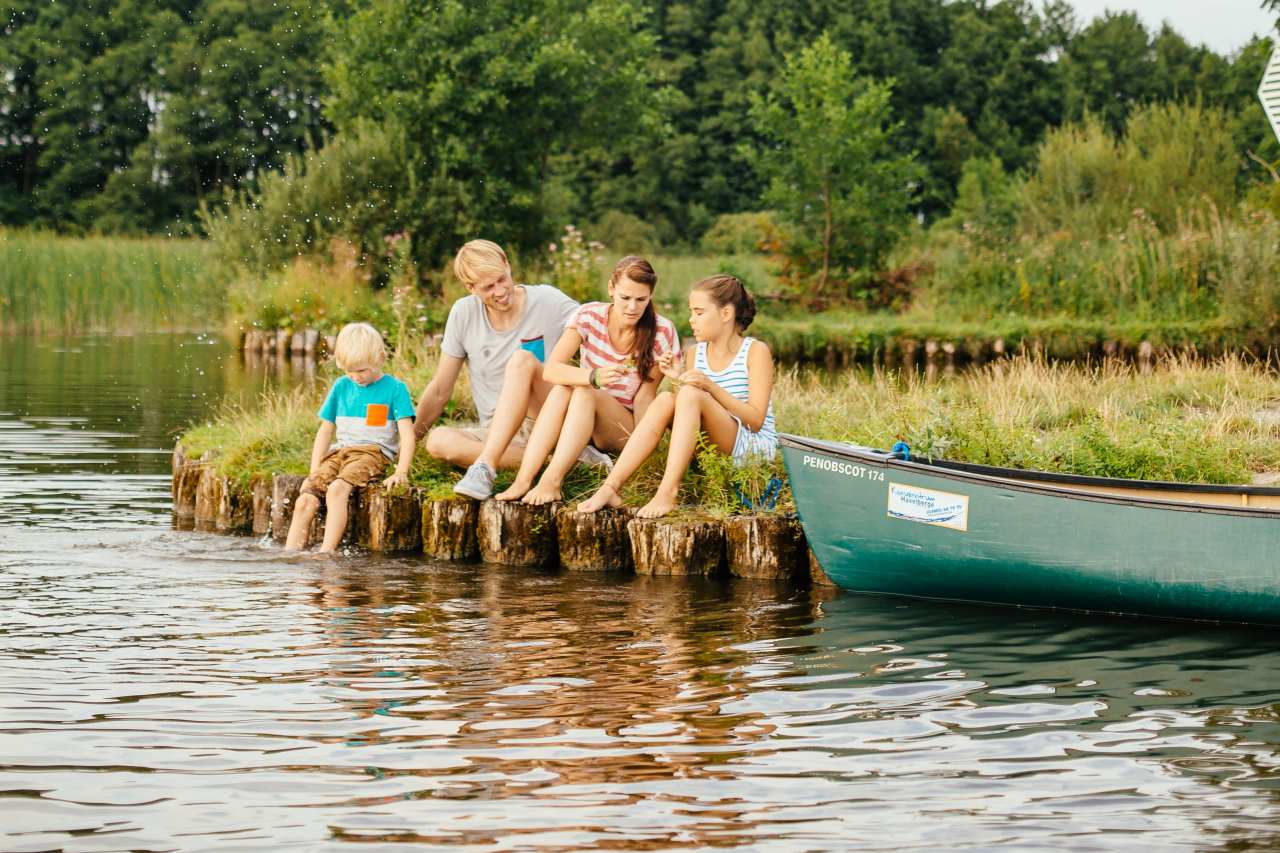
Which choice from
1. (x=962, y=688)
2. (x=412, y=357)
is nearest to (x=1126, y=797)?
(x=962, y=688)

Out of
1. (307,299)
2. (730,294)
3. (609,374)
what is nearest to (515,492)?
(609,374)

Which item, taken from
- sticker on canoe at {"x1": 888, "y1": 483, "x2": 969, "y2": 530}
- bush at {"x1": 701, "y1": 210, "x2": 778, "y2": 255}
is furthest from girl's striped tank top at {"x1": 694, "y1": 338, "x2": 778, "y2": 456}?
bush at {"x1": 701, "y1": 210, "x2": 778, "y2": 255}

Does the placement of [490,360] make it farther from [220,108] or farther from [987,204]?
[220,108]

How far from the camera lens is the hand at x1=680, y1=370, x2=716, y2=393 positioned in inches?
309

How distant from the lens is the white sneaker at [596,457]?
342 inches

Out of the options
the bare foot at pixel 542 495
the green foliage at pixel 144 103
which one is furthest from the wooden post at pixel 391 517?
the green foliage at pixel 144 103

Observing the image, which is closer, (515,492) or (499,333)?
(515,492)

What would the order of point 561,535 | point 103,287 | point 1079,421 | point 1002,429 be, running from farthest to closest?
point 103,287 < point 1079,421 < point 1002,429 < point 561,535

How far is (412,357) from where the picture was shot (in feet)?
44.7

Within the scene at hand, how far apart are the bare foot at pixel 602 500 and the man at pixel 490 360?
0.57m

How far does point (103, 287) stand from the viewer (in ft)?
90.8

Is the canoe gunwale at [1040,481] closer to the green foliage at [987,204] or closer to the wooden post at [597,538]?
the wooden post at [597,538]

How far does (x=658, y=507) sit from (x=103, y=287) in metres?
21.8

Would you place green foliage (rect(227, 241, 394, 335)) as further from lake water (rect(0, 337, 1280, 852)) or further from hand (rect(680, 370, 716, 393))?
hand (rect(680, 370, 716, 393))
